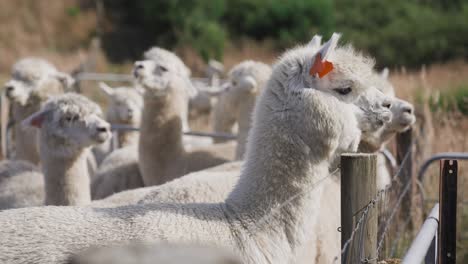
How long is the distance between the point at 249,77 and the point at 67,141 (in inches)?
81.7

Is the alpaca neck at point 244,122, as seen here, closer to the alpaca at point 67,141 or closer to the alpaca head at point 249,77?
the alpaca head at point 249,77

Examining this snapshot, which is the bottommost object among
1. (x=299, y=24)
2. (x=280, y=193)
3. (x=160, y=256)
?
Result: (x=280, y=193)

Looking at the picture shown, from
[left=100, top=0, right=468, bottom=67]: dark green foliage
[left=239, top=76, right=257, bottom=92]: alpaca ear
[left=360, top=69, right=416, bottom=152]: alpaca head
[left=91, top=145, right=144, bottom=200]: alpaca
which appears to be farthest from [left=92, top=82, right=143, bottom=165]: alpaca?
[left=100, top=0, right=468, bottom=67]: dark green foliage

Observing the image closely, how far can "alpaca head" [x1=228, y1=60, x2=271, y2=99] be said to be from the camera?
247 inches

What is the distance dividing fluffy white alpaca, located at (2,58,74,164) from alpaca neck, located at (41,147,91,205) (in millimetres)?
1979

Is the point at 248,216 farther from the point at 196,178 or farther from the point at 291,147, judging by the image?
the point at 196,178

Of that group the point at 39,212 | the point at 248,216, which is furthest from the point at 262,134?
the point at 39,212

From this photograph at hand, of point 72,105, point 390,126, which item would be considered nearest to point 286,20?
point 390,126

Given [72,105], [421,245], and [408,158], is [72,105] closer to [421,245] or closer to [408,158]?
[408,158]

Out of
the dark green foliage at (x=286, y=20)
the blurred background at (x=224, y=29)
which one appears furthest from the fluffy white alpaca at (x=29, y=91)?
the dark green foliage at (x=286, y=20)

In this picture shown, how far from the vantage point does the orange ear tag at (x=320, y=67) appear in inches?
124

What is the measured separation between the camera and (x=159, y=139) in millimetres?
6293

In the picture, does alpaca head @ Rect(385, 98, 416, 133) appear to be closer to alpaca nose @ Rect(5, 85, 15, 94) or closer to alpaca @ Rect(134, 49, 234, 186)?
alpaca @ Rect(134, 49, 234, 186)

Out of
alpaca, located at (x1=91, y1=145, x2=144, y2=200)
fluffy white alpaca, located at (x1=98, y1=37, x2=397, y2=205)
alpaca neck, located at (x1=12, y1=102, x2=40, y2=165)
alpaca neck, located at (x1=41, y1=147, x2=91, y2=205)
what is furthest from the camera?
alpaca neck, located at (x1=12, y1=102, x2=40, y2=165)
